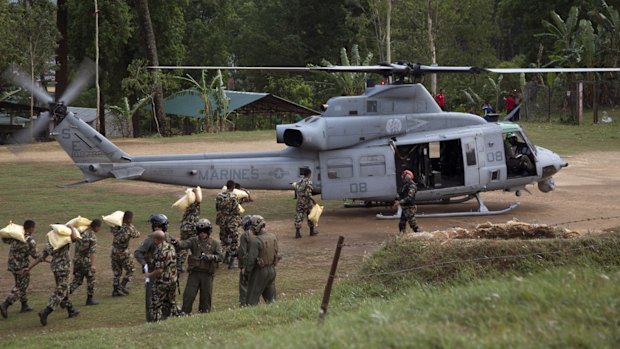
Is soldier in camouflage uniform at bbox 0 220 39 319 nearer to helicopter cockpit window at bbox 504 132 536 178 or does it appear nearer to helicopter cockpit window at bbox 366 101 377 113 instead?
helicopter cockpit window at bbox 366 101 377 113

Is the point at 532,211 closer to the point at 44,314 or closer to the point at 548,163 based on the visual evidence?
the point at 548,163

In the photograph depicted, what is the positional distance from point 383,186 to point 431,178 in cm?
105

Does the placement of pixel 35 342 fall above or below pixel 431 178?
below

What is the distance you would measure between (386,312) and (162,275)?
4148 millimetres

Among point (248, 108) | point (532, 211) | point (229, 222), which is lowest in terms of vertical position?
point (532, 211)

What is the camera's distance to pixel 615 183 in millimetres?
23453

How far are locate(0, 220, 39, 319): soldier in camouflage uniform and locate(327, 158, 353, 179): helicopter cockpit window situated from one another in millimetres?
7364

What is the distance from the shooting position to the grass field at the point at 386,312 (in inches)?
278

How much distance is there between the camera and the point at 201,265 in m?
12.0

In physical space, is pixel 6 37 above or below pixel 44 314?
above

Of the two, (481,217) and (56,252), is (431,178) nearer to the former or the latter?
(481,217)

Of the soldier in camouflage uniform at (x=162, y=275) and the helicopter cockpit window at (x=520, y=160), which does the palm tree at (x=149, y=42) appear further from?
the soldier in camouflage uniform at (x=162, y=275)

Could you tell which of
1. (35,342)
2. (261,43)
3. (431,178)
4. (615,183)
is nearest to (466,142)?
(431,178)

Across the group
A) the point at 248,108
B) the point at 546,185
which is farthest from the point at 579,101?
the point at 546,185
